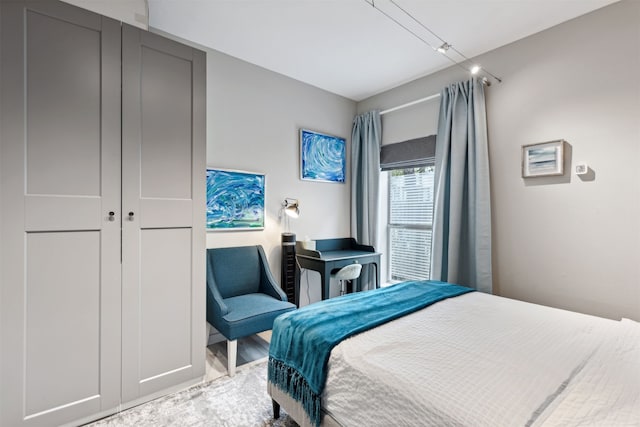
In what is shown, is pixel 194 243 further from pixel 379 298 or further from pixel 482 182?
pixel 482 182

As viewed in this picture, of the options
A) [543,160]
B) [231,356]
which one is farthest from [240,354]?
[543,160]

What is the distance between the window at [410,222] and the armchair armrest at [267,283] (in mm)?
1664

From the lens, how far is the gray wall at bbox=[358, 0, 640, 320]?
82.5 inches

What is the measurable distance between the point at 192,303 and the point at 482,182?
263cm

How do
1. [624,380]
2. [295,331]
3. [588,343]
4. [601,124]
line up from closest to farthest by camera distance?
[624,380] → [588,343] → [295,331] → [601,124]

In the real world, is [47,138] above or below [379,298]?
above

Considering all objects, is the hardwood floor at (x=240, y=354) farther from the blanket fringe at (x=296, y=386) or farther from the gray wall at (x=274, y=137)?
the blanket fringe at (x=296, y=386)

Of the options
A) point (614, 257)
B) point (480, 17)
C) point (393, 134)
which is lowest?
point (614, 257)

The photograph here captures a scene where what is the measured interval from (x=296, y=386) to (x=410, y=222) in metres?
2.58

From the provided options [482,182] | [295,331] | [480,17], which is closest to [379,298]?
[295,331]

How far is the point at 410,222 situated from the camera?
3.65m

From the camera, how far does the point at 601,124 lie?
2.19 m

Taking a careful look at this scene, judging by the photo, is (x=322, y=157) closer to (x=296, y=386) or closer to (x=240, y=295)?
(x=240, y=295)

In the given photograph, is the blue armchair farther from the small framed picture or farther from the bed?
the small framed picture
